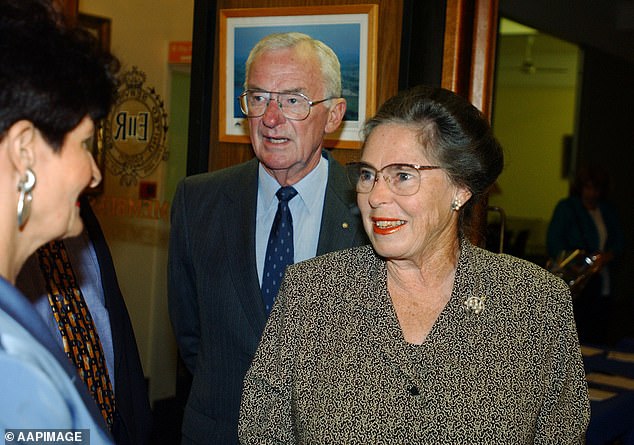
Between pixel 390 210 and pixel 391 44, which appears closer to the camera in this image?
pixel 390 210

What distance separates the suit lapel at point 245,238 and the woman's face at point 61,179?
120 centimetres

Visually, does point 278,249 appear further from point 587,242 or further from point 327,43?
point 587,242

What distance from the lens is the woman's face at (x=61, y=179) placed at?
1203 millimetres

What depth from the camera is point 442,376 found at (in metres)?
1.95

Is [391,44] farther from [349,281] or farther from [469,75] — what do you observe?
[349,281]

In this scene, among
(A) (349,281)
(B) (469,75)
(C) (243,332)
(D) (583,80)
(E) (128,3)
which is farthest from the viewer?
(D) (583,80)

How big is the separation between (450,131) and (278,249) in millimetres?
735

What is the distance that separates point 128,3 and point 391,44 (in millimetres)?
1487

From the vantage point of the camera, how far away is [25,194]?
46.6 inches

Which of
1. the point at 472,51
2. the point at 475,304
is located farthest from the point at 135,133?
the point at 475,304

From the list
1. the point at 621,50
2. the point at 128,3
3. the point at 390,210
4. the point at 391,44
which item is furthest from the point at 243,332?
the point at 621,50

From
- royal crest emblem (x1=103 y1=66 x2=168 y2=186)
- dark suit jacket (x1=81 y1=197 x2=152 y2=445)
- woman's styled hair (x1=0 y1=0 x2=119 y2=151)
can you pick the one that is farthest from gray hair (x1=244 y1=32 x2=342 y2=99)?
woman's styled hair (x1=0 y1=0 x2=119 y2=151)
